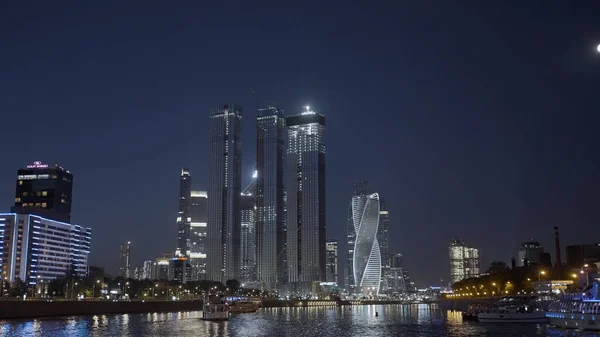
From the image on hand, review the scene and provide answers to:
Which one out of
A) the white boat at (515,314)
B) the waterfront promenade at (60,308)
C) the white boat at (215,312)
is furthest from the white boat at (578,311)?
the waterfront promenade at (60,308)

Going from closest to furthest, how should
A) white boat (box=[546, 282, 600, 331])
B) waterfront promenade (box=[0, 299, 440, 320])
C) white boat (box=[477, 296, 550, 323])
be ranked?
white boat (box=[546, 282, 600, 331])
white boat (box=[477, 296, 550, 323])
waterfront promenade (box=[0, 299, 440, 320])

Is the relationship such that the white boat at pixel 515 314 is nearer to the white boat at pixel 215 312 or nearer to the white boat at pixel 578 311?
the white boat at pixel 578 311

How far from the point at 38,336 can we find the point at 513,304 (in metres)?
91.0

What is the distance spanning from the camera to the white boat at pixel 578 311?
88.2 meters

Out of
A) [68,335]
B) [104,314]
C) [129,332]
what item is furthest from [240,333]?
[104,314]

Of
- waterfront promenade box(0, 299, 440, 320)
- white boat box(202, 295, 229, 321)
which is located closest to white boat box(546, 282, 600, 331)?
white boat box(202, 295, 229, 321)

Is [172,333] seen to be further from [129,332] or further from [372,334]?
[372,334]

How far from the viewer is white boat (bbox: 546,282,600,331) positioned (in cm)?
8825

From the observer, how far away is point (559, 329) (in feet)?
322

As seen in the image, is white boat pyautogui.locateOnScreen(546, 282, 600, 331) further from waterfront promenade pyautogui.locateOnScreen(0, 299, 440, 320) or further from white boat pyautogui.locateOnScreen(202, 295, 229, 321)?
waterfront promenade pyautogui.locateOnScreen(0, 299, 440, 320)

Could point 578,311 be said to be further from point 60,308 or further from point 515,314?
point 60,308

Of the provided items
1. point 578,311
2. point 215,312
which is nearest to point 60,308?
point 215,312

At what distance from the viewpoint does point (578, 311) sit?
9275cm

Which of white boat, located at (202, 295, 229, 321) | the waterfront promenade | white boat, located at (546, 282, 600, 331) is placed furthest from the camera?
white boat, located at (202, 295, 229, 321)
